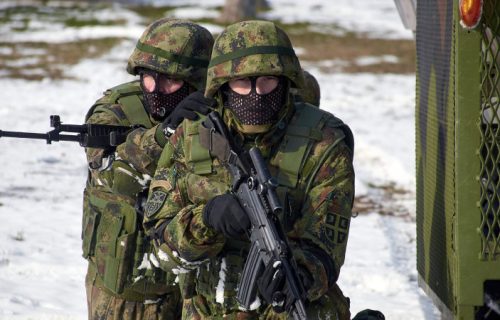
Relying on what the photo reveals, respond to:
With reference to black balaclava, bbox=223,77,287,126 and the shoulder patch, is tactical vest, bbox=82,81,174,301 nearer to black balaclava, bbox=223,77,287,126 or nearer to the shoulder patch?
the shoulder patch

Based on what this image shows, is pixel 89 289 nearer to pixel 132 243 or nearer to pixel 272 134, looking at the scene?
pixel 132 243

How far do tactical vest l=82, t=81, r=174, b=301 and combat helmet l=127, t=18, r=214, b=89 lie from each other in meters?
0.21

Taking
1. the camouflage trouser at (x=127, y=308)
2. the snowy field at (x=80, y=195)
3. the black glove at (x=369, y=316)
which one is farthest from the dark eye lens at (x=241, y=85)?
the snowy field at (x=80, y=195)

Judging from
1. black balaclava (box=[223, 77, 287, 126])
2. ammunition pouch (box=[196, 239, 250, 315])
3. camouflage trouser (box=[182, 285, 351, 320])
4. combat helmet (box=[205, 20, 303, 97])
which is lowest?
camouflage trouser (box=[182, 285, 351, 320])

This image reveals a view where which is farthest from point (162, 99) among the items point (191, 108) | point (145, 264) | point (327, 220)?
point (327, 220)

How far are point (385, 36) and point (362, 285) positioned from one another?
2309cm

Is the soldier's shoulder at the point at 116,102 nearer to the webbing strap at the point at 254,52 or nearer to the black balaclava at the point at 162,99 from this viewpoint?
the black balaclava at the point at 162,99

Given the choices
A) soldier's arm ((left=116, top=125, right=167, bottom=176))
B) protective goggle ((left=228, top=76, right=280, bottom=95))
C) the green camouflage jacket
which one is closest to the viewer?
the green camouflage jacket

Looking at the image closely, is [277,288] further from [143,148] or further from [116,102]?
[116,102]

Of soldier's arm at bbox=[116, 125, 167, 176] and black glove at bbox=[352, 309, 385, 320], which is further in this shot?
soldier's arm at bbox=[116, 125, 167, 176]

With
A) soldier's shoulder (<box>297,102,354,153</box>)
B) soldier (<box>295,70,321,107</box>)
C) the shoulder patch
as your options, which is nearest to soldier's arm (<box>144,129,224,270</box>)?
the shoulder patch

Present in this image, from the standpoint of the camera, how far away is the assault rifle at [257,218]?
335cm

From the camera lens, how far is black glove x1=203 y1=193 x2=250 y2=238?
3.45 meters

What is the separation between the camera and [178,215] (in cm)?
370
